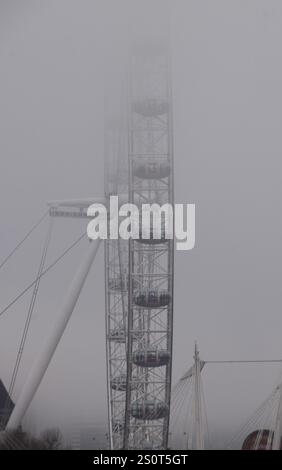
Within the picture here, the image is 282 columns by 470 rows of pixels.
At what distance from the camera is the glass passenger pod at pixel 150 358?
18.5 metres

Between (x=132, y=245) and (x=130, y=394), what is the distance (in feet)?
10.9

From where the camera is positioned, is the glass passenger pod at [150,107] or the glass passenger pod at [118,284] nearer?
the glass passenger pod at [150,107]

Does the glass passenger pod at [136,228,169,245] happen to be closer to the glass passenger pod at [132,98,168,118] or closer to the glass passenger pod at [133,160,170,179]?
the glass passenger pod at [133,160,170,179]

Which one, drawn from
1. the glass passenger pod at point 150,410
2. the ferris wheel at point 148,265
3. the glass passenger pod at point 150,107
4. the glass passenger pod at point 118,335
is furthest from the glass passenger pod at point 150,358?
the glass passenger pod at point 150,107

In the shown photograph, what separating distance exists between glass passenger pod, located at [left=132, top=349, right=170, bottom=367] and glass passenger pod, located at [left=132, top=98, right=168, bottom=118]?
17.2 feet

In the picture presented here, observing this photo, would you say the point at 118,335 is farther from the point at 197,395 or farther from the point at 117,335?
the point at 197,395

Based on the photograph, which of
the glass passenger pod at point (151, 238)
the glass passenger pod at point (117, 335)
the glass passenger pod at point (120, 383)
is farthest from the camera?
the glass passenger pod at point (117, 335)

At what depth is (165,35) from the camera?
18328mm

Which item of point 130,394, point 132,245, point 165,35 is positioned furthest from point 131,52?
point 130,394

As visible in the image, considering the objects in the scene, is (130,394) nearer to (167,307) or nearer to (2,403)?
(167,307)

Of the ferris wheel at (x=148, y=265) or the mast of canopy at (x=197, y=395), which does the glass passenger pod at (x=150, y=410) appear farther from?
the mast of canopy at (x=197, y=395)

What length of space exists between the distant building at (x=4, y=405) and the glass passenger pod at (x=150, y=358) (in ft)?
15.7

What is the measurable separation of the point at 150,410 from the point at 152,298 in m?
2.51

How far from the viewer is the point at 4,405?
23.5 metres
